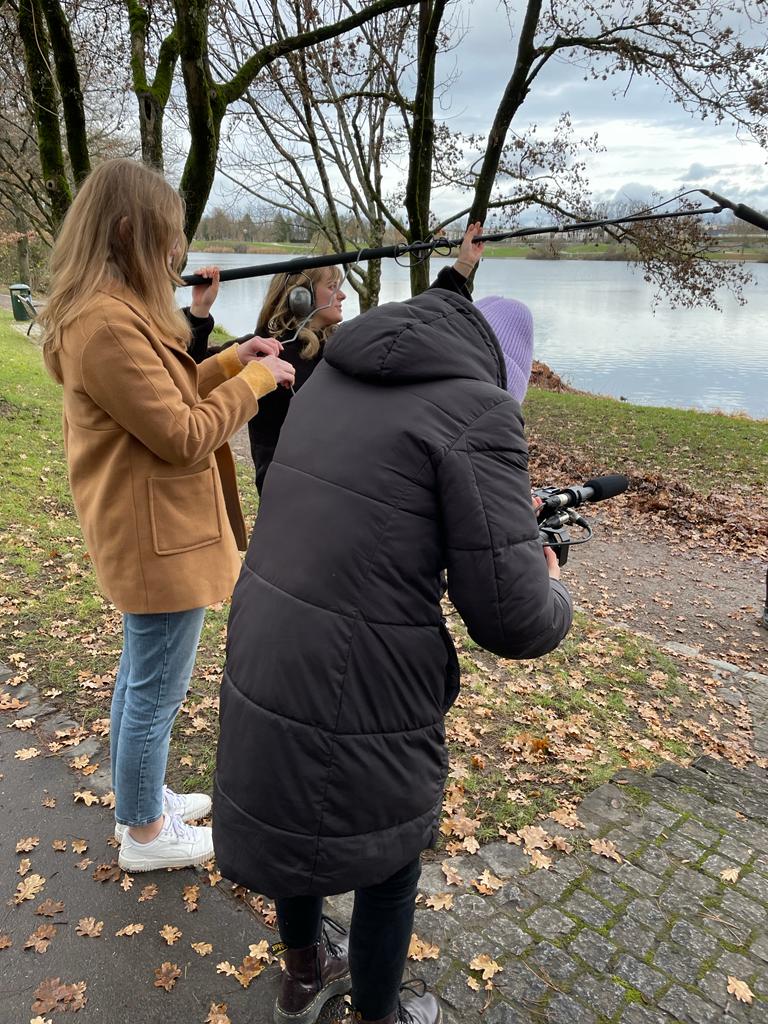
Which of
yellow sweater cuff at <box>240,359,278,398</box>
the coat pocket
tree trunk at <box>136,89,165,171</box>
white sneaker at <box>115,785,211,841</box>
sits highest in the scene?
tree trunk at <box>136,89,165,171</box>

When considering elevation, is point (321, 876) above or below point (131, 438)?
below

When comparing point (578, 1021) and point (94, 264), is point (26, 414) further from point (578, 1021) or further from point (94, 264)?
point (578, 1021)

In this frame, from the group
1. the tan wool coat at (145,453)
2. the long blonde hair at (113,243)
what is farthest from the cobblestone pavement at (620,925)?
the long blonde hair at (113,243)

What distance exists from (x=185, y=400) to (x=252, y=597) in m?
0.77

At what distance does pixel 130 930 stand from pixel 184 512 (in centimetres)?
143

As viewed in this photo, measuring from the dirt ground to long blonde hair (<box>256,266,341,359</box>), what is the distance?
3.95 meters

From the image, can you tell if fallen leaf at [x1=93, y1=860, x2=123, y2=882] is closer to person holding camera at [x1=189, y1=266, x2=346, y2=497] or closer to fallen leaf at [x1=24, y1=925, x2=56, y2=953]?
fallen leaf at [x1=24, y1=925, x2=56, y2=953]

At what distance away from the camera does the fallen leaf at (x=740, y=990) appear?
2.27 m

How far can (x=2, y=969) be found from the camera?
7.36 ft

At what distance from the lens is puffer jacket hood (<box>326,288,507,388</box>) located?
1.45 metres

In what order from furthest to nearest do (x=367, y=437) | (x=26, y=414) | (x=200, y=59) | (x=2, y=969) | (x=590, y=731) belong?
(x=26, y=414) < (x=200, y=59) < (x=590, y=731) < (x=2, y=969) < (x=367, y=437)

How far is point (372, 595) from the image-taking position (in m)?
1.45

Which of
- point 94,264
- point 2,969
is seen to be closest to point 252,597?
point 94,264

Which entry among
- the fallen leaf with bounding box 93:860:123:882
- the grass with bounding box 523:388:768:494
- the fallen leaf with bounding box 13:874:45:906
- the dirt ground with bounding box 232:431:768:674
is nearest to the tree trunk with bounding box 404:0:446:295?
the dirt ground with bounding box 232:431:768:674
